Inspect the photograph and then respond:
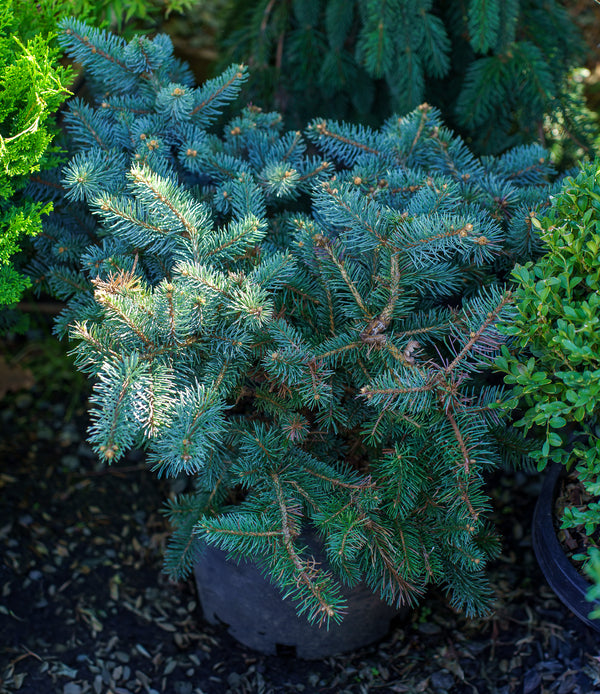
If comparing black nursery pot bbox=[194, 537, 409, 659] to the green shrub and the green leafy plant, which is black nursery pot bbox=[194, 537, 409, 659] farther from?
the green leafy plant

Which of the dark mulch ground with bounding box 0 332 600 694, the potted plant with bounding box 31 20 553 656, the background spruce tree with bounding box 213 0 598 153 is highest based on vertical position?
the background spruce tree with bounding box 213 0 598 153

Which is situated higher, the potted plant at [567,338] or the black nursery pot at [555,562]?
the potted plant at [567,338]

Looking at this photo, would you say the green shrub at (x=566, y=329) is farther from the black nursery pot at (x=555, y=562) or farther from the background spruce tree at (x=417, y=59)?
the background spruce tree at (x=417, y=59)

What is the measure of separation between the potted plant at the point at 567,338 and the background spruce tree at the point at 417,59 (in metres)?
0.83

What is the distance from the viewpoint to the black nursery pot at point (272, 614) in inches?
65.5

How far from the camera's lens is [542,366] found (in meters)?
1.33

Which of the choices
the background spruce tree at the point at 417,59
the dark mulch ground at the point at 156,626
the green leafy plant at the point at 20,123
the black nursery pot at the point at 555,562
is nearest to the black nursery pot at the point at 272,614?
the dark mulch ground at the point at 156,626

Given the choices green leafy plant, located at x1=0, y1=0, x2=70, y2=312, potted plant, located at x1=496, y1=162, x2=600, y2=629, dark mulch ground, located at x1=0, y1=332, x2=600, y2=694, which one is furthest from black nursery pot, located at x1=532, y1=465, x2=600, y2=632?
green leafy plant, located at x1=0, y1=0, x2=70, y2=312

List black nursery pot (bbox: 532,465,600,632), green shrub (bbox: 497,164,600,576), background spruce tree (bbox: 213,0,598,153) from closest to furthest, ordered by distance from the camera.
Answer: green shrub (bbox: 497,164,600,576), black nursery pot (bbox: 532,465,600,632), background spruce tree (bbox: 213,0,598,153)

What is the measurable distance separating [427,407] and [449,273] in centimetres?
33

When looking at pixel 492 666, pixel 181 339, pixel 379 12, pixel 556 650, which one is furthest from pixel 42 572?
pixel 379 12

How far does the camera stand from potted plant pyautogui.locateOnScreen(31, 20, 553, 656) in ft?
4.06

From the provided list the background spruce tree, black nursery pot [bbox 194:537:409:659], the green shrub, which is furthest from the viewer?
the background spruce tree

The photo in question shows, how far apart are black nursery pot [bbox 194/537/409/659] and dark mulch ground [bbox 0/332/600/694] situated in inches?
2.2
